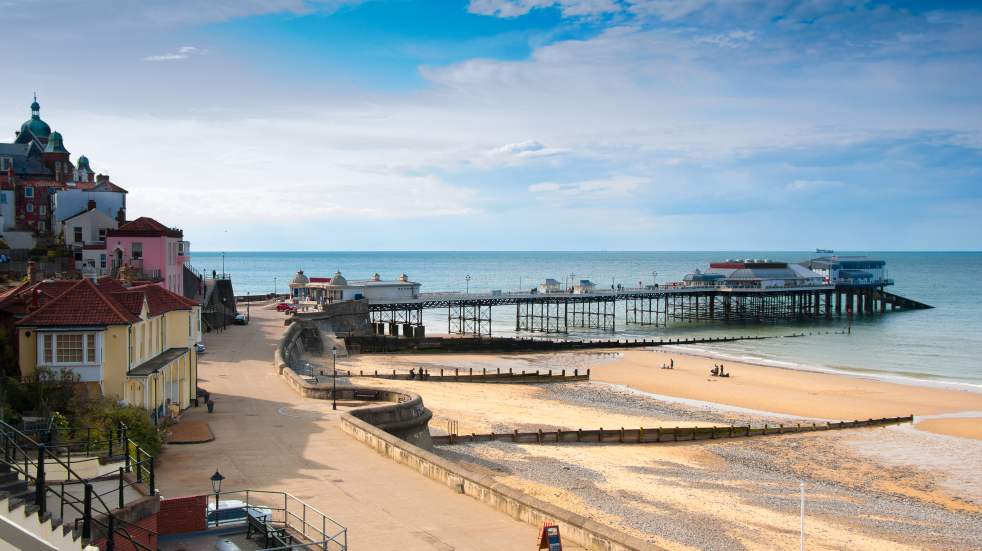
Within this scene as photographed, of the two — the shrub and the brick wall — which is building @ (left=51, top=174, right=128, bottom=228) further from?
the brick wall

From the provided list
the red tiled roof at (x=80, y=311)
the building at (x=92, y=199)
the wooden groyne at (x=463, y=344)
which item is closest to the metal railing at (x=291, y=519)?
the red tiled roof at (x=80, y=311)

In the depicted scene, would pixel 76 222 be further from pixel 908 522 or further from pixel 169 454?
pixel 908 522

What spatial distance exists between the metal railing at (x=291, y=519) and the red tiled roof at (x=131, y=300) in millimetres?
9529

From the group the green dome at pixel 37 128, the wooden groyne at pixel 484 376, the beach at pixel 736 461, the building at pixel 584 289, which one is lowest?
the beach at pixel 736 461

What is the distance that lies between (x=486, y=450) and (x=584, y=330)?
2690 inches

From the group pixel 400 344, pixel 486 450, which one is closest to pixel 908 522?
pixel 486 450

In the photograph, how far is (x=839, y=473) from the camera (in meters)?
32.7

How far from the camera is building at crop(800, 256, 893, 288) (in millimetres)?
121875

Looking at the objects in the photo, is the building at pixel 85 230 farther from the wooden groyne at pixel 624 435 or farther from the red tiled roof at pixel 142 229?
the wooden groyne at pixel 624 435

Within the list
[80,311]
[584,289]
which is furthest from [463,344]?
[80,311]

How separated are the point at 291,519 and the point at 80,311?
1119 centimetres

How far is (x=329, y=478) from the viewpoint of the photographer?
68.9ft

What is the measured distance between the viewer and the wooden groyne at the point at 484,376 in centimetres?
5347

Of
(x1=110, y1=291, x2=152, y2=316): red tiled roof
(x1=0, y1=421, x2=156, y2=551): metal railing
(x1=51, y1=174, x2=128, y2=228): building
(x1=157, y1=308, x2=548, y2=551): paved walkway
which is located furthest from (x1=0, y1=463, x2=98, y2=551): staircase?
(x1=51, y1=174, x2=128, y2=228): building
